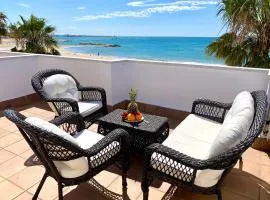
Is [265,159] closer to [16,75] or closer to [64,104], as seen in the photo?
[64,104]

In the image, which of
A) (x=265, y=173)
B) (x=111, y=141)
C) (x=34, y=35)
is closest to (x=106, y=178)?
(x=111, y=141)

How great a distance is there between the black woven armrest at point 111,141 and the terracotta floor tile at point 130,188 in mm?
409

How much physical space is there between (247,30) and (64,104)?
344cm

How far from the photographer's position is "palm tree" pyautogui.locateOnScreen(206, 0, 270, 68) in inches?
156

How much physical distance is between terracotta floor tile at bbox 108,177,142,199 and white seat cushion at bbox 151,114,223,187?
1.56 feet

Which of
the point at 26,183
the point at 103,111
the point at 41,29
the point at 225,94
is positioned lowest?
the point at 26,183

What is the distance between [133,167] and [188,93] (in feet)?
6.17

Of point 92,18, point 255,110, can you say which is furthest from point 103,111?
point 92,18

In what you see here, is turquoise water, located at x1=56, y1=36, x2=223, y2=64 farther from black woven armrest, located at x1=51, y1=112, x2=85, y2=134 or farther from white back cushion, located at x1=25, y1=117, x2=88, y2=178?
white back cushion, located at x1=25, y1=117, x2=88, y2=178

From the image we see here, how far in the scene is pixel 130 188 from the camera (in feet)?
7.52

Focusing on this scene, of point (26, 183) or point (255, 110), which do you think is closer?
point (255, 110)

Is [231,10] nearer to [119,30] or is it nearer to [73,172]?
[73,172]

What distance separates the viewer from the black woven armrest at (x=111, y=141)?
1832mm

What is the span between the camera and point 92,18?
49.9m
